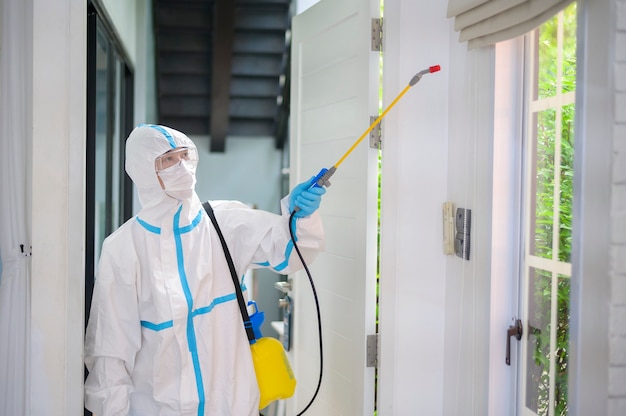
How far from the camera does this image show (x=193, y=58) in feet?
16.7

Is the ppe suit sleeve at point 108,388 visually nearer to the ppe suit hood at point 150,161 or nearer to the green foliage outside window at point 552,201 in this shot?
the ppe suit hood at point 150,161

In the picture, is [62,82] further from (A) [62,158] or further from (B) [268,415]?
(B) [268,415]

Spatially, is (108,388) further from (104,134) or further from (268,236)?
(104,134)

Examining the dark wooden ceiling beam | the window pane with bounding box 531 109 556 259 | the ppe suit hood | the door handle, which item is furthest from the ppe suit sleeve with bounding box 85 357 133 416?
the dark wooden ceiling beam

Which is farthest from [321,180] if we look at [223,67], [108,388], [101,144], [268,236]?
[223,67]

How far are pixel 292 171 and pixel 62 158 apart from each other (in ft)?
3.41

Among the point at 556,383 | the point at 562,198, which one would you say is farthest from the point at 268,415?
the point at 562,198

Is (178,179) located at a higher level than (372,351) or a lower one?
higher

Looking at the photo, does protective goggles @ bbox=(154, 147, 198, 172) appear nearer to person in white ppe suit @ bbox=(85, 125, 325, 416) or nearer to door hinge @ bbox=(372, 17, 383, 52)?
person in white ppe suit @ bbox=(85, 125, 325, 416)

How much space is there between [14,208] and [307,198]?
820 millimetres

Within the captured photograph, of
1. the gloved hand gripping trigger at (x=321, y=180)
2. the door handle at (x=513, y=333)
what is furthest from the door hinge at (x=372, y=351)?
the gloved hand gripping trigger at (x=321, y=180)

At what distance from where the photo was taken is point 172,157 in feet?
5.88

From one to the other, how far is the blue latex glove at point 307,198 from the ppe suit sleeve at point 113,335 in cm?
52

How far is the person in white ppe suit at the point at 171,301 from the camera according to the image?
67.0 inches
